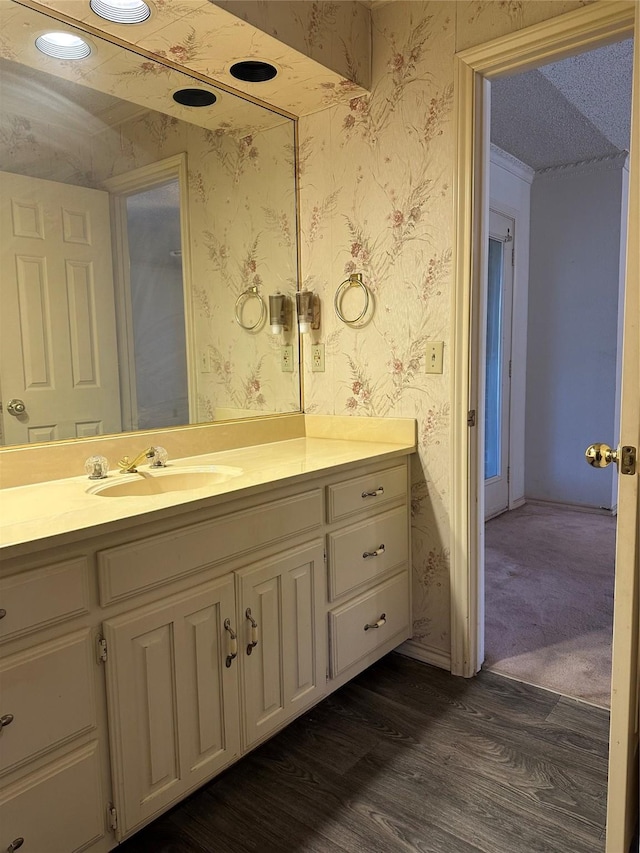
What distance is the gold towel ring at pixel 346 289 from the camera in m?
2.17

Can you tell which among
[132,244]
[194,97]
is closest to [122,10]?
[194,97]

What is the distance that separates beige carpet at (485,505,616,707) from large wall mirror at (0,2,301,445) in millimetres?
1295

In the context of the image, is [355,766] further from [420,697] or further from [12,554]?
[12,554]

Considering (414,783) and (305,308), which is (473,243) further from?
(414,783)

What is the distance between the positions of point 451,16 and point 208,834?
243 centimetres

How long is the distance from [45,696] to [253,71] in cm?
188

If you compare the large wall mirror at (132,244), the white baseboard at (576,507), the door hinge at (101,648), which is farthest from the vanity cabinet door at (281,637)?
the white baseboard at (576,507)

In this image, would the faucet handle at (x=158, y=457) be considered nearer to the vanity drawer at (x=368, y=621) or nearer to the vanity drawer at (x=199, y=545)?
the vanity drawer at (x=199, y=545)

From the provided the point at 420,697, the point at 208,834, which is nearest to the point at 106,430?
the point at 208,834

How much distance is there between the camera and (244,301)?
2.25 metres

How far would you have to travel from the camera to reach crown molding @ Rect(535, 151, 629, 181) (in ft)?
13.3

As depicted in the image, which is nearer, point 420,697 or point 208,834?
point 208,834

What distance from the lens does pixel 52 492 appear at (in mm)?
1461

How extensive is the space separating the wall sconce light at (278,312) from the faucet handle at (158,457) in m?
0.77
